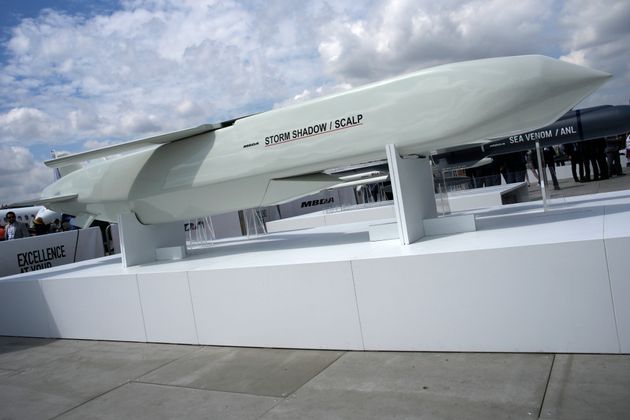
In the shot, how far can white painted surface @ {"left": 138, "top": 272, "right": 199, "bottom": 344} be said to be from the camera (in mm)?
4359

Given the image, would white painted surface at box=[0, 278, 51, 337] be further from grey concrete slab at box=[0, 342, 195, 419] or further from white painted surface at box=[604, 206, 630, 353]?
white painted surface at box=[604, 206, 630, 353]

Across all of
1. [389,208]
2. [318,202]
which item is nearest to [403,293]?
[389,208]

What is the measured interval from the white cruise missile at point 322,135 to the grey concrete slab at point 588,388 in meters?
1.95

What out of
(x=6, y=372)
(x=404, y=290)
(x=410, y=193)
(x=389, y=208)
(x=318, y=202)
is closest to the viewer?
(x=404, y=290)

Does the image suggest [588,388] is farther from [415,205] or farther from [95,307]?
[95,307]

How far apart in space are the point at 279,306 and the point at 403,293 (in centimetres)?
109

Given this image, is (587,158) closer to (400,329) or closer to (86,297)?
(400,329)

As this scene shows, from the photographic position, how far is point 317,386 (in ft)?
9.83

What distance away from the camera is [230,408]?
288cm

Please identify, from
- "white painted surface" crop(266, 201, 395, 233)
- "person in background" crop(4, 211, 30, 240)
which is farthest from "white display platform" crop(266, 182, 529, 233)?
"person in background" crop(4, 211, 30, 240)

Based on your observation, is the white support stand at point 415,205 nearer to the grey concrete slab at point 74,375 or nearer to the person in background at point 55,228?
the grey concrete slab at point 74,375

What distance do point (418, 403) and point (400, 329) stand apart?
2.69 feet

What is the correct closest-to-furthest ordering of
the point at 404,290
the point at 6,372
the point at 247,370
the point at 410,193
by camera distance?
the point at 404,290 → the point at 247,370 → the point at 410,193 → the point at 6,372

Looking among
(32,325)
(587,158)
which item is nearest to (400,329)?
(32,325)
